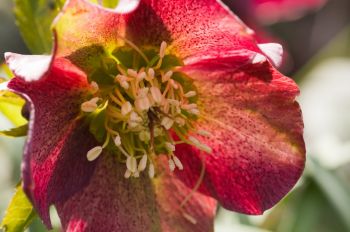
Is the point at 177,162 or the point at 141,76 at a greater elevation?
the point at 141,76

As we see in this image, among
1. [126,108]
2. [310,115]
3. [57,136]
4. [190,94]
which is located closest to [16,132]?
[57,136]

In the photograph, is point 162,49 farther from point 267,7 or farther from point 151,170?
point 267,7

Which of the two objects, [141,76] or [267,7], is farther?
[267,7]

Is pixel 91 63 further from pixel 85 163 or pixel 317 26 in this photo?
pixel 317 26

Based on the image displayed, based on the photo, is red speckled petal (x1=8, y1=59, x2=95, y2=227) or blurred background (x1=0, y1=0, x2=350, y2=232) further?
blurred background (x1=0, y1=0, x2=350, y2=232)

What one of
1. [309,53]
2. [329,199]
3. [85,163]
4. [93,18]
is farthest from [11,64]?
[309,53]

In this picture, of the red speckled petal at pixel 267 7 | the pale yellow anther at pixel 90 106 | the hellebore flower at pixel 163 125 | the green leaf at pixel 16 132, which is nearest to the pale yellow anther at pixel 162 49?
the hellebore flower at pixel 163 125

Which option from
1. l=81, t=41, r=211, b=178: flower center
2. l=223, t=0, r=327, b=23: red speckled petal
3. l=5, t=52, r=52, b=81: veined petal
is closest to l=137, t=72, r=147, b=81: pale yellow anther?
l=81, t=41, r=211, b=178: flower center

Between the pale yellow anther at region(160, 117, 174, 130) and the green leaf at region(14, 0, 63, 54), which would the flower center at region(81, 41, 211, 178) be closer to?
the pale yellow anther at region(160, 117, 174, 130)
